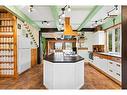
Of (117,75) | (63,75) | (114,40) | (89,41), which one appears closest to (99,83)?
(117,75)

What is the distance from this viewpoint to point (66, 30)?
6.99 meters

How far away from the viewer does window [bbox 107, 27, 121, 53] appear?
7749 mm

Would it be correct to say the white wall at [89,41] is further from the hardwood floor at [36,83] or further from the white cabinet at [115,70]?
the hardwood floor at [36,83]

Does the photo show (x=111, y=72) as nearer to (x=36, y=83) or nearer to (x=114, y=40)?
(x=114, y=40)

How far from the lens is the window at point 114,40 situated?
7749 mm

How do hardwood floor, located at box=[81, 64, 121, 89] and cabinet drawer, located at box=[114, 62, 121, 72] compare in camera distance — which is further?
cabinet drawer, located at box=[114, 62, 121, 72]

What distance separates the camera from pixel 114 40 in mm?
8367

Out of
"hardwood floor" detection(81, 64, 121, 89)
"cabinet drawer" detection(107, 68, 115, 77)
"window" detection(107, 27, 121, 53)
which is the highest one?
"window" detection(107, 27, 121, 53)

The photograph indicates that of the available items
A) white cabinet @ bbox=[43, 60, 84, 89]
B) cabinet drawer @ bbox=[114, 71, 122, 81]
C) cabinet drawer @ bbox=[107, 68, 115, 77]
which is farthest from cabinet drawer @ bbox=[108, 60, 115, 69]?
white cabinet @ bbox=[43, 60, 84, 89]

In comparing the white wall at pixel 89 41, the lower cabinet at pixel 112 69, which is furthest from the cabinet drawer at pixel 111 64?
the white wall at pixel 89 41

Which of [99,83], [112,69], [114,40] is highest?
[114,40]

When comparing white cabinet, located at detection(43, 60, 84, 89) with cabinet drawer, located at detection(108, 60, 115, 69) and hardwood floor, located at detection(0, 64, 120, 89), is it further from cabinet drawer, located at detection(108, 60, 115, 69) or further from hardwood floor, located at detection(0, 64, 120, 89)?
cabinet drawer, located at detection(108, 60, 115, 69)
